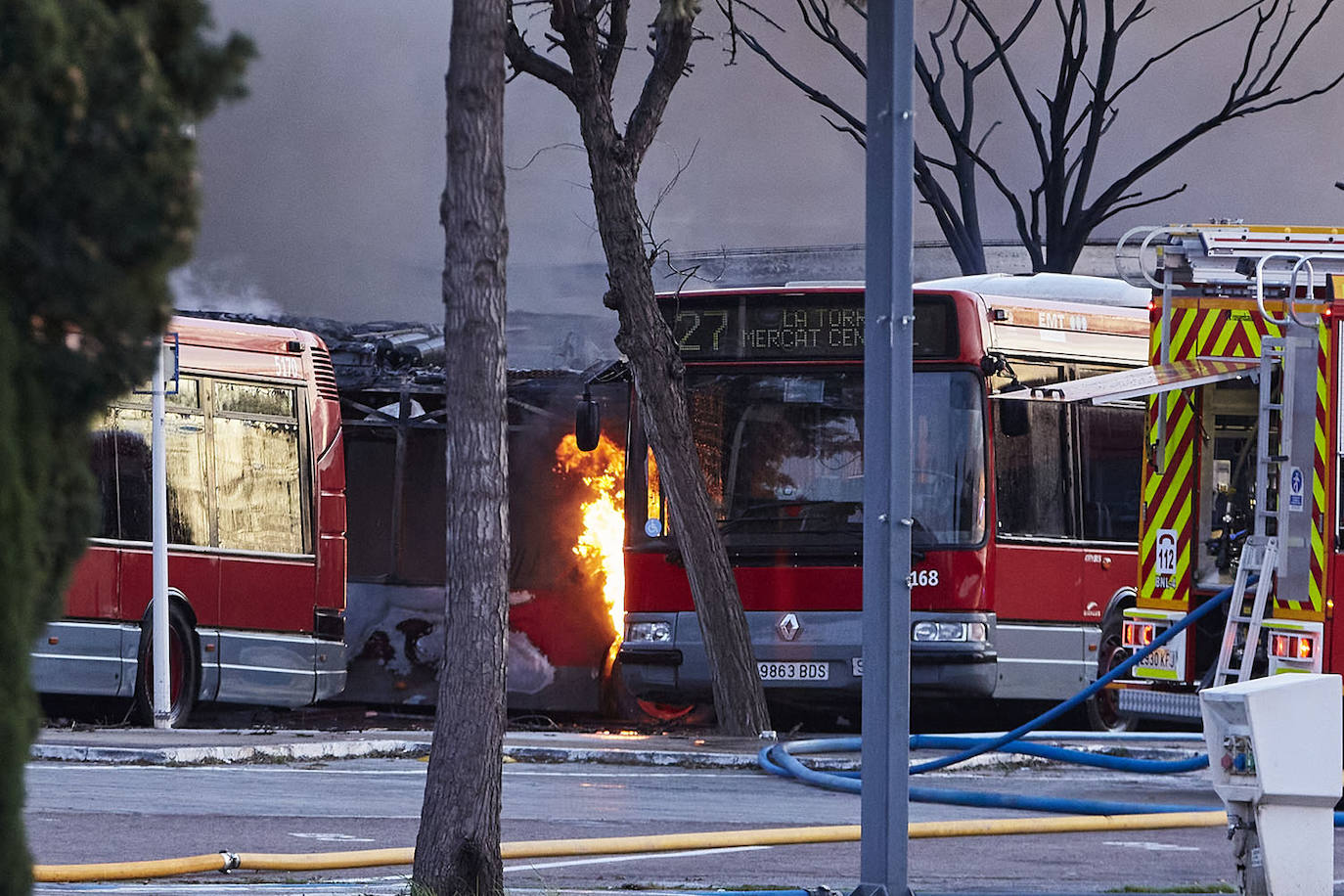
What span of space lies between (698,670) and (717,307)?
9.47 ft

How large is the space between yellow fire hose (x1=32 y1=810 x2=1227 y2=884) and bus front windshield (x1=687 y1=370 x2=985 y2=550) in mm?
4984

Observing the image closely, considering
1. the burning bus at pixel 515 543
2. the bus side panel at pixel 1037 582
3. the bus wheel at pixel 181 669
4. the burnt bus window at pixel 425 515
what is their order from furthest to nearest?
the burnt bus window at pixel 425 515 → the burning bus at pixel 515 543 → the bus wheel at pixel 181 669 → the bus side panel at pixel 1037 582

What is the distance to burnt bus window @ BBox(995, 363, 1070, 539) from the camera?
15797mm

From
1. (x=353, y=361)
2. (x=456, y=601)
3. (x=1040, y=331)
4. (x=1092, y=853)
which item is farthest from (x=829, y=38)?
(x=456, y=601)

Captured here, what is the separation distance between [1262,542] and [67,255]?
9091 mm

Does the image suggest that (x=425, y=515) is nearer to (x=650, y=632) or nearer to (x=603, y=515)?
(x=603, y=515)

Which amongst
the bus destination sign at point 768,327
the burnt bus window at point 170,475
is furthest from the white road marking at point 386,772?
the burnt bus window at point 170,475

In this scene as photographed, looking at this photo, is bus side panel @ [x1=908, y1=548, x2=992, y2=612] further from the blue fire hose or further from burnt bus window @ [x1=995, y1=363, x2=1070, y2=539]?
the blue fire hose

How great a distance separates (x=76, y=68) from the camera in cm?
318

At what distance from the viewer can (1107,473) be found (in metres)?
16.8

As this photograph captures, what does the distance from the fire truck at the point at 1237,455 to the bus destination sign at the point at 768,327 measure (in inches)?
133

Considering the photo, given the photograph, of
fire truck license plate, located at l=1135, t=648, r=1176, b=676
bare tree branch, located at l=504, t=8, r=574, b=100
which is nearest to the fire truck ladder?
fire truck license plate, located at l=1135, t=648, r=1176, b=676

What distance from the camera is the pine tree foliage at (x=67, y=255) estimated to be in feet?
10.2

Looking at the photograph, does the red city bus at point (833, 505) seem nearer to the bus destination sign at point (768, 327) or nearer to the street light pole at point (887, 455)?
the bus destination sign at point (768, 327)
